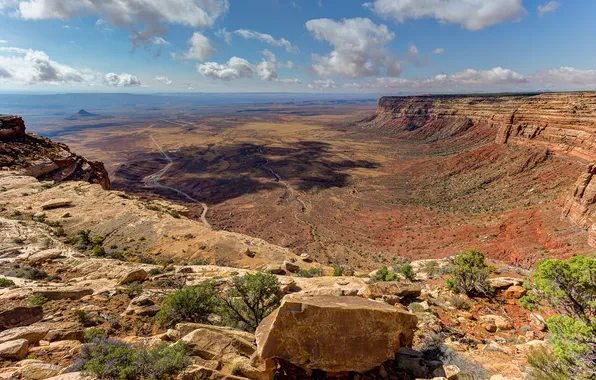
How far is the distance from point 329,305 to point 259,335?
2.02 metres

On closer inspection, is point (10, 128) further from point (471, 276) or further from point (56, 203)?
point (471, 276)

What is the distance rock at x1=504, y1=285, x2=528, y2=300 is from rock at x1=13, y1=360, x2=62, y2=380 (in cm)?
1586

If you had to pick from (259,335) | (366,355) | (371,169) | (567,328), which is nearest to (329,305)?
(366,355)

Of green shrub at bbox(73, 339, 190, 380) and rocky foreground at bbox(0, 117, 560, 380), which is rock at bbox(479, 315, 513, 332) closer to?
rocky foreground at bbox(0, 117, 560, 380)

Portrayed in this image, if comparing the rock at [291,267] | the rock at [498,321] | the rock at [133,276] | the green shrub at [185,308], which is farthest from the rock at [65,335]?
the rock at [291,267]

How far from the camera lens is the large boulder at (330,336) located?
21.5ft

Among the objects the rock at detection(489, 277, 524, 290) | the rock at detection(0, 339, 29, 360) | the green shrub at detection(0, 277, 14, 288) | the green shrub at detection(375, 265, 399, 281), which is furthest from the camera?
the green shrub at detection(375, 265, 399, 281)

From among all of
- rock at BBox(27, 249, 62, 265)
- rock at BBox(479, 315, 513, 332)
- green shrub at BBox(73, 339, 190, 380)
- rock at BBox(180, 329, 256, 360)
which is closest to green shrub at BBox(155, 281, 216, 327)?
rock at BBox(180, 329, 256, 360)

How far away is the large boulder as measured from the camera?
21.5 ft

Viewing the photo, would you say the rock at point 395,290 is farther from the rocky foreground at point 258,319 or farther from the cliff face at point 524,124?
the cliff face at point 524,124

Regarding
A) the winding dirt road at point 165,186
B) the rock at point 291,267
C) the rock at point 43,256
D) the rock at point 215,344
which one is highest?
the rock at point 215,344

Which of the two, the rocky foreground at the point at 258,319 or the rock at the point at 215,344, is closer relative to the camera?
the rocky foreground at the point at 258,319

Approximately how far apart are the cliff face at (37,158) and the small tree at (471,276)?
4327 centimetres

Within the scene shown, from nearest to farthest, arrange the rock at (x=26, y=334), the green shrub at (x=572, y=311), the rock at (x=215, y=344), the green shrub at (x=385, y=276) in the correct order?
the green shrub at (x=572, y=311) → the rock at (x=215, y=344) → the rock at (x=26, y=334) → the green shrub at (x=385, y=276)
